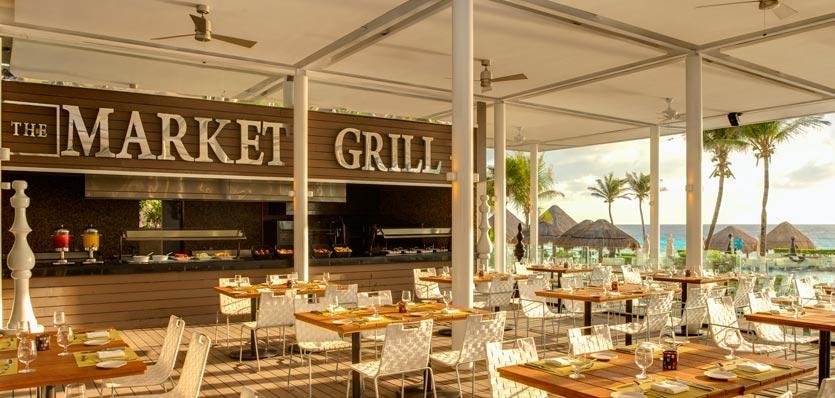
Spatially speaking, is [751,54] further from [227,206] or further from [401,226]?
[227,206]

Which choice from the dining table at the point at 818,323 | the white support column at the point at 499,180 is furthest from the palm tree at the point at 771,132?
the dining table at the point at 818,323

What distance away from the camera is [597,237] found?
22.8 m

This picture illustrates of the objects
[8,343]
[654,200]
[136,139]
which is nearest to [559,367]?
[8,343]

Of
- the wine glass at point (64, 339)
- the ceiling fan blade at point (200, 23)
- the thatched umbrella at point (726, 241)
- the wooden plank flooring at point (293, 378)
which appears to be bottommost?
the wooden plank flooring at point (293, 378)

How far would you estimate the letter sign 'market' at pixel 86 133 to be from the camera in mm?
9211

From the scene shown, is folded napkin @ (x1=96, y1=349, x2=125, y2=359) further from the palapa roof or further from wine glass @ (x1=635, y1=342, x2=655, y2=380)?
the palapa roof

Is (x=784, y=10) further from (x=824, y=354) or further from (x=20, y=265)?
(x=20, y=265)

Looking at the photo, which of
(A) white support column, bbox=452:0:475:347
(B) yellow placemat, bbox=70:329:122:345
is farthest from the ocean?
(B) yellow placemat, bbox=70:329:122:345

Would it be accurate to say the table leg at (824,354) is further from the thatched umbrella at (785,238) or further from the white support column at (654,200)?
the thatched umbrella at (785,238)

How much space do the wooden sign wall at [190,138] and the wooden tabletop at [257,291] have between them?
308 centimetres

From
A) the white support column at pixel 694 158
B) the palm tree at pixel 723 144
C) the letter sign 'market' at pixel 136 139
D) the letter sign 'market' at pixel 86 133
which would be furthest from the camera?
the palm tree at pixel 723 144

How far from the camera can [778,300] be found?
23.3 ft

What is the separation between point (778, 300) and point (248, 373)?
5.97 metres

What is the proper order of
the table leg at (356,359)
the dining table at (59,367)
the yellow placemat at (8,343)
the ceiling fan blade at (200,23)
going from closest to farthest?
the dining table at (59,367) → the yellow placemat at (8,343) → the table leg at (356,359) → the ceiling fan blade at (200,23)
